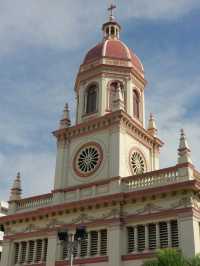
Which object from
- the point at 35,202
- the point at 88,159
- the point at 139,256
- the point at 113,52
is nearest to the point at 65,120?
the point at 88,159

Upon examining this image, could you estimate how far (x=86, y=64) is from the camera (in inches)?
1537

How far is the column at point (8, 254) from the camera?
34.1 metres

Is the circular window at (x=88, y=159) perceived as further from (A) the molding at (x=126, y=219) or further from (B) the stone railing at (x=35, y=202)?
(A) the molding at (x=126, y=219)

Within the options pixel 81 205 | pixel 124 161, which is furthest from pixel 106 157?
pixel 81 205

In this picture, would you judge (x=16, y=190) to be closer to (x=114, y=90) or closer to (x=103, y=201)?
(x=103, y=201)

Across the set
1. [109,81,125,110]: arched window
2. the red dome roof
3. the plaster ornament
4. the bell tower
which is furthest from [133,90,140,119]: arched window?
the plaster ornament

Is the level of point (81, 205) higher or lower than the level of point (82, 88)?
lower

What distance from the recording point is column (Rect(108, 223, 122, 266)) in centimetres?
2792

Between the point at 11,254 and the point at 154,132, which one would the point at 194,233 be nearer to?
the point at 154,132

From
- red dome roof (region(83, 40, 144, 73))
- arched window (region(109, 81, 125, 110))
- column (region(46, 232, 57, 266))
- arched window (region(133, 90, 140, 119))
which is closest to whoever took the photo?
column (region(46, 232, 57, 266))

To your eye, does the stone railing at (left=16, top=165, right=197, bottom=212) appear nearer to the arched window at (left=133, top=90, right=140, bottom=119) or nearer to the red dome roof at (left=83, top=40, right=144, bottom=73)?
the arched window at (left=133, top=90, right=140, bottom=119)

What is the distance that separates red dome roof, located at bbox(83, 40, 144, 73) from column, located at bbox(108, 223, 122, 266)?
16.2 m

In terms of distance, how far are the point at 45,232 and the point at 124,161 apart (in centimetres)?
824

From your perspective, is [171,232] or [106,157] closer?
[171,232]
